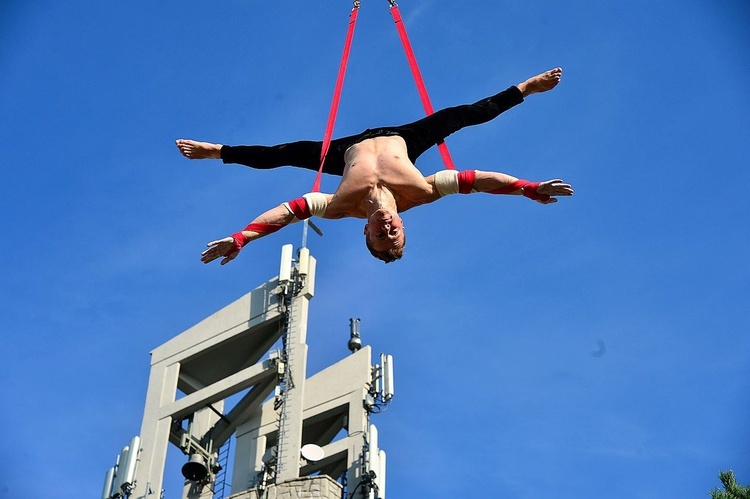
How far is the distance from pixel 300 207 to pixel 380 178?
2.65 feet

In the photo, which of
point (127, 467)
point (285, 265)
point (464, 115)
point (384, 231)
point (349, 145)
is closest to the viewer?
point (384, 231)

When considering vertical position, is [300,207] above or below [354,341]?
below

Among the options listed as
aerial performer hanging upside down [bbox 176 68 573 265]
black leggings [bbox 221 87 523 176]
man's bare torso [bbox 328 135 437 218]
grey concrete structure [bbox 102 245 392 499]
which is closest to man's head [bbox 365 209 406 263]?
aerial performer hanging upside down [bbox 176 68 573 265]

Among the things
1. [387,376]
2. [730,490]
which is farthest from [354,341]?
[730,490]

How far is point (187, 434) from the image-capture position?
24.1 metres

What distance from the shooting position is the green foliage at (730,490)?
12594 mm

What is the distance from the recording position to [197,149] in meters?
11.1

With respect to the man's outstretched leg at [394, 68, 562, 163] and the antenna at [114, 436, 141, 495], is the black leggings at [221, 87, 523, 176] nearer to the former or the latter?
the man's outstretched leg at [394, 68, 562, 163]

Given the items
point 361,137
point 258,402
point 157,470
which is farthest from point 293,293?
point 361,137

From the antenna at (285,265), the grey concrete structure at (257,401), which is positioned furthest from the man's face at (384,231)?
the antenna at (285,265)

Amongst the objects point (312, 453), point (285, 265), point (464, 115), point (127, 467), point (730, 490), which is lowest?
point (730, 490)

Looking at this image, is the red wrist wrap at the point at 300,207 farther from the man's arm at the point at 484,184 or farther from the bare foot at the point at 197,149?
the bare foot at the point at 197,149

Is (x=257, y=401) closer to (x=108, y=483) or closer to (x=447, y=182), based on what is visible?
(x=108, y=483)

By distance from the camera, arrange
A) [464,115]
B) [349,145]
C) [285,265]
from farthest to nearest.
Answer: [285,265], [464,115], [349,145]
